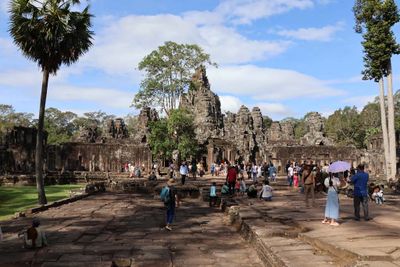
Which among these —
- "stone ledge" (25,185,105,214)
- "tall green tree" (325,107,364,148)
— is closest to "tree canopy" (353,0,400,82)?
"stone ledge" (25,185,105,214)

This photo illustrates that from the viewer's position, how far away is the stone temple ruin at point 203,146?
34.1 m

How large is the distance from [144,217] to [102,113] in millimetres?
71587

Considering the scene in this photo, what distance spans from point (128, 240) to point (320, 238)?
13.3 feet

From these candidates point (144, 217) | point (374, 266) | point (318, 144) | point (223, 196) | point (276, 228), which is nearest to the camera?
point (374, 266)

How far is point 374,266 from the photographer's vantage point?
4922 mm

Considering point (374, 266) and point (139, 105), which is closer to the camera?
point (374, 266)

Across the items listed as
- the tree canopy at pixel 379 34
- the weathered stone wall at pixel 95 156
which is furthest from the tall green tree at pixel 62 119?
the tree canopy at pixel 379 34

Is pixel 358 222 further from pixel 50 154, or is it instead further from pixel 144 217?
pixel 50 154

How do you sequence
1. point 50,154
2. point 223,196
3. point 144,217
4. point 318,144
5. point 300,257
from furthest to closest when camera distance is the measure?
1. point 318,144
2. point 50,154
3. point 223,196
4. point 144,217
5. point 300,257

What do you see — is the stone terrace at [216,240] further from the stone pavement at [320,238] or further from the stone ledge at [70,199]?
the stone ledge at [70,199]

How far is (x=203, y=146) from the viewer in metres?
36.2

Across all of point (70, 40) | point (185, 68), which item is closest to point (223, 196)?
point (70, 40)

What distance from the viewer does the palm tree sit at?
15.9 meters

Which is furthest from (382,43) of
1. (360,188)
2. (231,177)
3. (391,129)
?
(360,188)
